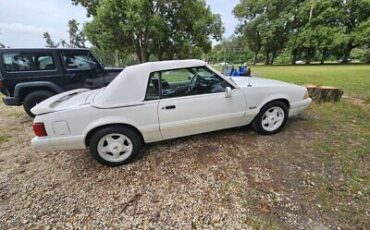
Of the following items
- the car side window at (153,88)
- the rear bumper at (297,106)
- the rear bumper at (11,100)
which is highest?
the car side window at (153,88)

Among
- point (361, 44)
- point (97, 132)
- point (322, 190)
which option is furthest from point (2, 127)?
point (361, 44)

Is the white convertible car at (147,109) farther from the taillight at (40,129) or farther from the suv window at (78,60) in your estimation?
the suv window at (78,60)

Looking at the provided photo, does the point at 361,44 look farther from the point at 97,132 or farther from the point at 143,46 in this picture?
the point at 97,132

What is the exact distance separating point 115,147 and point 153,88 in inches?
39.7

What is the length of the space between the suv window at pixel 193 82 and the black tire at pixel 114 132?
850 mm

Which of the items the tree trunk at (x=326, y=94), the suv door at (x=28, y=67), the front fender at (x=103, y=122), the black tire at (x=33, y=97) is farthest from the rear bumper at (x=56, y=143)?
the tree trunk at (x=326, y=94)

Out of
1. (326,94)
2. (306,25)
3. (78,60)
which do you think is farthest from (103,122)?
(306,25)

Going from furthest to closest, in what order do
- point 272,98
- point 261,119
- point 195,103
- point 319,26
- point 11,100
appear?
point 319,26
point 11,100
point 261,119
point 272,98
point 195,103

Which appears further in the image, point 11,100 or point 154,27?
point 154,27

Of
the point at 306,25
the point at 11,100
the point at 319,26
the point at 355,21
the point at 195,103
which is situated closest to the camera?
the point at 195,103

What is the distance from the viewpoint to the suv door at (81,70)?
534 cm

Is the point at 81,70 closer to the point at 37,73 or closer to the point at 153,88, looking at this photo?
the point at 37,73

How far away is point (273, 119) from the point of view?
374 centimetres

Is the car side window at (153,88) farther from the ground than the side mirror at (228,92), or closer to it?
farther from the ground
